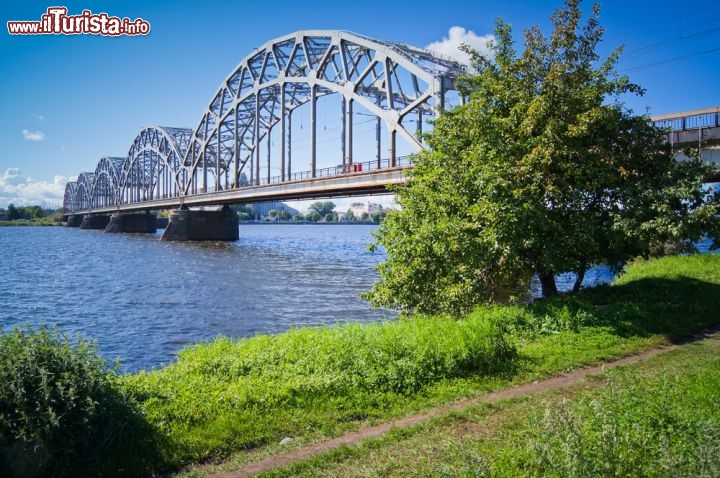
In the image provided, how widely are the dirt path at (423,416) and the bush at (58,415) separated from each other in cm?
152

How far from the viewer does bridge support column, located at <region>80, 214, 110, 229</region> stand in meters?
174

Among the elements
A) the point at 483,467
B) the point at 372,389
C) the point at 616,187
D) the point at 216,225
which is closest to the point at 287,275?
the point at 616,187

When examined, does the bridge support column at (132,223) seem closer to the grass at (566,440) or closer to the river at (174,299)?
the river at (174,299)

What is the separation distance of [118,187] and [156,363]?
165830mm

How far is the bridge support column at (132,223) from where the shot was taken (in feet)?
472

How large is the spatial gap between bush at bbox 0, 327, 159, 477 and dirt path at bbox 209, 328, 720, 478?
1.52 meters

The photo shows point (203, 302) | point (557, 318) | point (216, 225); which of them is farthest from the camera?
point (216, 225)

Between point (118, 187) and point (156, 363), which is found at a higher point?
point (118, 187)

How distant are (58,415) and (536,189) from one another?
13.4 m

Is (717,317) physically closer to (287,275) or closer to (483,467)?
(483,467)

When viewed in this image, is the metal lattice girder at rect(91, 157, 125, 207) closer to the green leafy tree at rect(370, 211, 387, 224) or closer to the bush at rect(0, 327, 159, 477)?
the green leafy tree at rect(370, 211, 387, 224)

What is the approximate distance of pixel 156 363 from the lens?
59.0 feet

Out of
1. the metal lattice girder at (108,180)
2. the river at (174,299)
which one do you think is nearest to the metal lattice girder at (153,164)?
the metal lattice girder at (108,180)

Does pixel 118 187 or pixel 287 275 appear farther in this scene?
pixel 118 187
